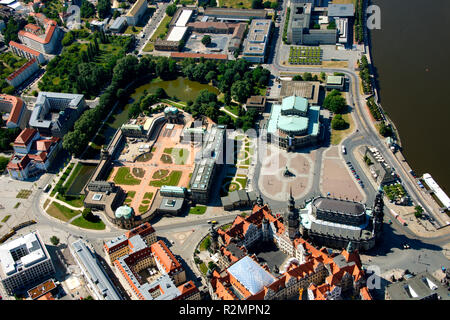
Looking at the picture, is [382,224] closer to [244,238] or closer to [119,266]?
[244,238]

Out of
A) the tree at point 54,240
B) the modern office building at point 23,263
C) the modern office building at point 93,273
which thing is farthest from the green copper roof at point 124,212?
the modern office building at point 23,263

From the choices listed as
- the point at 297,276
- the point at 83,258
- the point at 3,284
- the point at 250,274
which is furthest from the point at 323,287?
the point at 3,284

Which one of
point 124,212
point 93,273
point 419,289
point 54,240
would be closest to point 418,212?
point 419,289

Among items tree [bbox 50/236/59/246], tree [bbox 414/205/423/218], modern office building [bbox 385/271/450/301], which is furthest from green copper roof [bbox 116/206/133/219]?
tree [bbox 414/205/423/218]

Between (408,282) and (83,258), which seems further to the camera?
(83,258)

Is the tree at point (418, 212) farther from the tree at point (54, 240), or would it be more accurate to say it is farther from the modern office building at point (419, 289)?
the tree at point (54, 240)
